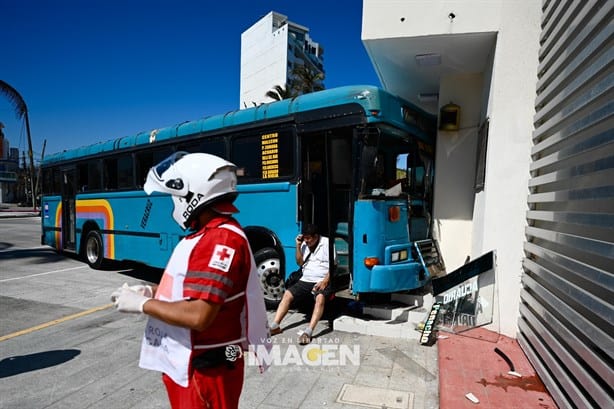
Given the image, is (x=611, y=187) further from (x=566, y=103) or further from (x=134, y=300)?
(x=134, y=300)

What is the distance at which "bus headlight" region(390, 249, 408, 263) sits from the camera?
16.6 ft

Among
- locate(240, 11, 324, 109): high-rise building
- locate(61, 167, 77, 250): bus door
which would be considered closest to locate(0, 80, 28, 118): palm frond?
locate(61, 167, 77, 250): bus door

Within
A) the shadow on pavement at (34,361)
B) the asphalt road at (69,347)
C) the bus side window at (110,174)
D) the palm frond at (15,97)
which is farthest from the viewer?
the palm frond at (15,97)

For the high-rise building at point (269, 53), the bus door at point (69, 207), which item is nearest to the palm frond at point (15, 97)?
the bus door at point (69, 207)

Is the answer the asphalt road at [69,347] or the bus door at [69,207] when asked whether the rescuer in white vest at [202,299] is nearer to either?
the asphalt road at [69,347]

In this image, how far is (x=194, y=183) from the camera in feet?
5.50

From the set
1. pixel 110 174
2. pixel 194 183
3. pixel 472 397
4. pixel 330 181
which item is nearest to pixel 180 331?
pixel 194 183

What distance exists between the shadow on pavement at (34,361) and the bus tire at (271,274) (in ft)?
8.31

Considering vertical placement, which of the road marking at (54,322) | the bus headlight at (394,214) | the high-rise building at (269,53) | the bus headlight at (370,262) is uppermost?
the high-rise building at (269,53)

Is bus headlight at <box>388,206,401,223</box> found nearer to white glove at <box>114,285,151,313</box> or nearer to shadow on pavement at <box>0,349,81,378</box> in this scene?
white glove at <box>114,285,151,313</box>

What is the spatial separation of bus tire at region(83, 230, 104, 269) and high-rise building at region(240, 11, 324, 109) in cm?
5361

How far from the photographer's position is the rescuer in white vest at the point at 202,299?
1502 mm

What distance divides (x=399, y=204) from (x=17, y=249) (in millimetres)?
13101

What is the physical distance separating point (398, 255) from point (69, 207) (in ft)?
30.5
